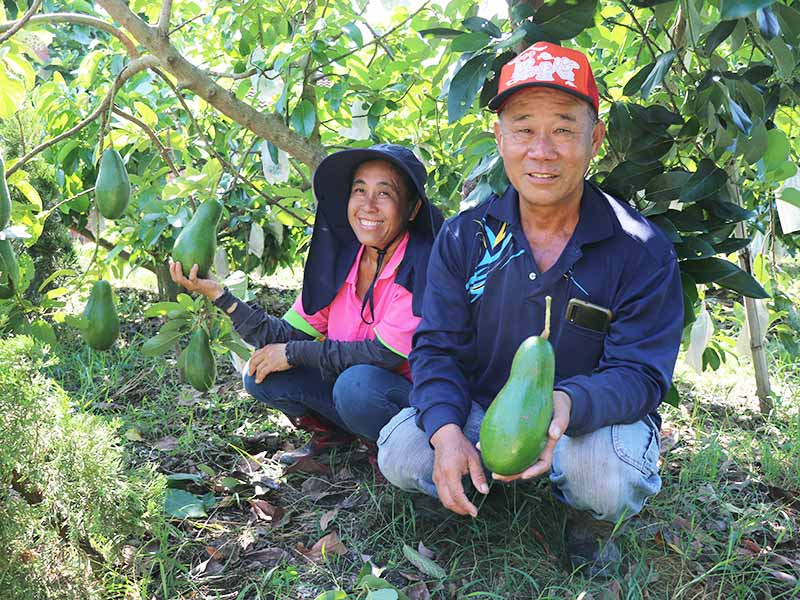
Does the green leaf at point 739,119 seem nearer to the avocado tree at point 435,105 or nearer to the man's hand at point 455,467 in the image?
the avocado tree at point 435,105

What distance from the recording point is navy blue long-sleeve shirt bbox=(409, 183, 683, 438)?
5.92ft

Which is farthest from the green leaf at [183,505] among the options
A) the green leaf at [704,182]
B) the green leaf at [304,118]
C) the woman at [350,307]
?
the green leaf at [704,182]

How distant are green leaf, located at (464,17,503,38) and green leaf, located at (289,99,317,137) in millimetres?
708

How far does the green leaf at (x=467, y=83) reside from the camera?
1.89 meters

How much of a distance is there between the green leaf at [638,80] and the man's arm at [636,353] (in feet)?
1.49

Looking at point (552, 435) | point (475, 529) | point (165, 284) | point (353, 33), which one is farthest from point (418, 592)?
point (165, 284)

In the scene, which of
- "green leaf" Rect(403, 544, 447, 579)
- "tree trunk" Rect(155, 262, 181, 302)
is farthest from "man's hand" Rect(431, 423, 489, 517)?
"tree trunk" Rect(155, 262, 181, 302)

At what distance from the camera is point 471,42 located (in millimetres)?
1908

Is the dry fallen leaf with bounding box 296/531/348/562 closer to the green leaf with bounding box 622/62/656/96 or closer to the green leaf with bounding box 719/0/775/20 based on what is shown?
the green leaf with bounding box 622/62/656/96

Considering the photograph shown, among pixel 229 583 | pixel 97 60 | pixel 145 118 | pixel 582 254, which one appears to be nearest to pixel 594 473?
pixel 582 254

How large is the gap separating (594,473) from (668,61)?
911mm

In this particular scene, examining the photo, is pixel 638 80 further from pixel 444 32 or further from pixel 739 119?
pixel 444 32

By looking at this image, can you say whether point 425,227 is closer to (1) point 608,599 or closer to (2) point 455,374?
(2) point 455,374

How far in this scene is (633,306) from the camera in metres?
1.85
